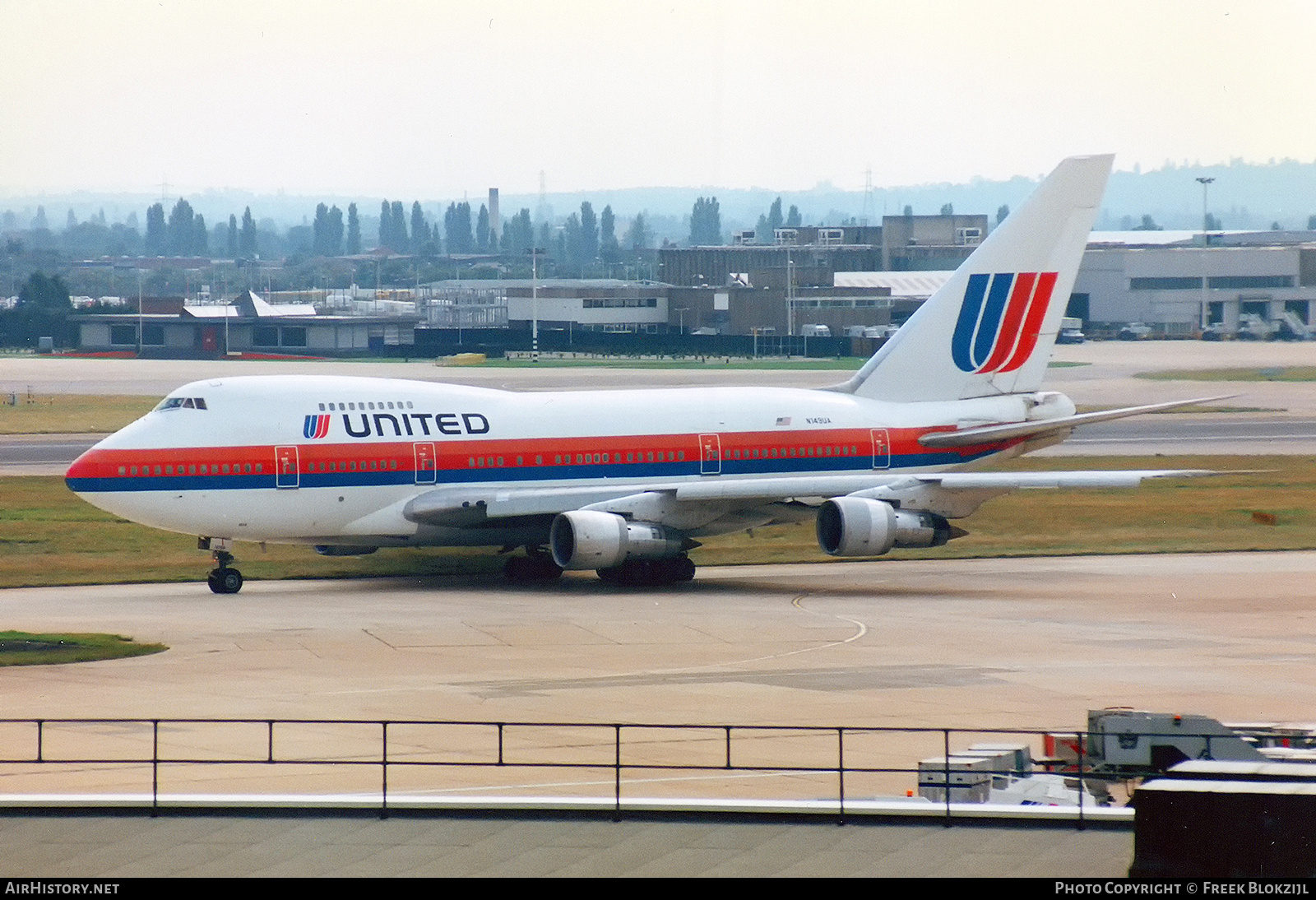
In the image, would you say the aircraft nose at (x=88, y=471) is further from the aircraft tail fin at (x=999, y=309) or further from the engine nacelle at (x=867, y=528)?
the aircraft tail fin at (x=999, y=309)

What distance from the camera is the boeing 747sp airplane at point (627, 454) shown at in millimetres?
49656

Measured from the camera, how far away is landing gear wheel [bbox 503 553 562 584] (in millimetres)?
54375

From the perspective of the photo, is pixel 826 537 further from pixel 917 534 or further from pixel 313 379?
pixel 313 379

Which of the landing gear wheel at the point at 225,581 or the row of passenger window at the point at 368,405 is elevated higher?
the row of passenger window at the point at 368,405

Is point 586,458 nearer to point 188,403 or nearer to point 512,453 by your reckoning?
point 512,453

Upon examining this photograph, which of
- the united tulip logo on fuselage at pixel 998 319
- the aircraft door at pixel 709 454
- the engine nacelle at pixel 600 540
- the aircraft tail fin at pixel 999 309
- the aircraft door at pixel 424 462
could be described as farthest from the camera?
the united tulip logo on fuselage at pixel 998 319

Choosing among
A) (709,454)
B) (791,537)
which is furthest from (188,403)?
(791,537)

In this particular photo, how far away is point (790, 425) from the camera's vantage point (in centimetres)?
5475

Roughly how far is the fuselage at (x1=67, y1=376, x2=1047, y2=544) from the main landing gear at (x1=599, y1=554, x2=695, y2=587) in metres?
2.27

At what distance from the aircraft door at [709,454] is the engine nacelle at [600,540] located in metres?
3.08

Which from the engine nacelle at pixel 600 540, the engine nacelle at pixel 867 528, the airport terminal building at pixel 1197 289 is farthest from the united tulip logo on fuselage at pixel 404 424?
the airport terminal building at pixel 1197 289

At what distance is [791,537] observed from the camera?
6494 cm

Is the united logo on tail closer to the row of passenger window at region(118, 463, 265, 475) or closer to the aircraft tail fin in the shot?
the row of passenger window at region(118, 463, 265, 475)


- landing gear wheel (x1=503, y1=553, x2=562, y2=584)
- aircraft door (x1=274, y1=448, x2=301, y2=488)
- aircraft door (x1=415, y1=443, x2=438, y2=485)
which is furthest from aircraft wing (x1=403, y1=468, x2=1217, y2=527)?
aircraft door (x1=274, y1=448, x2=301, y2=488)
